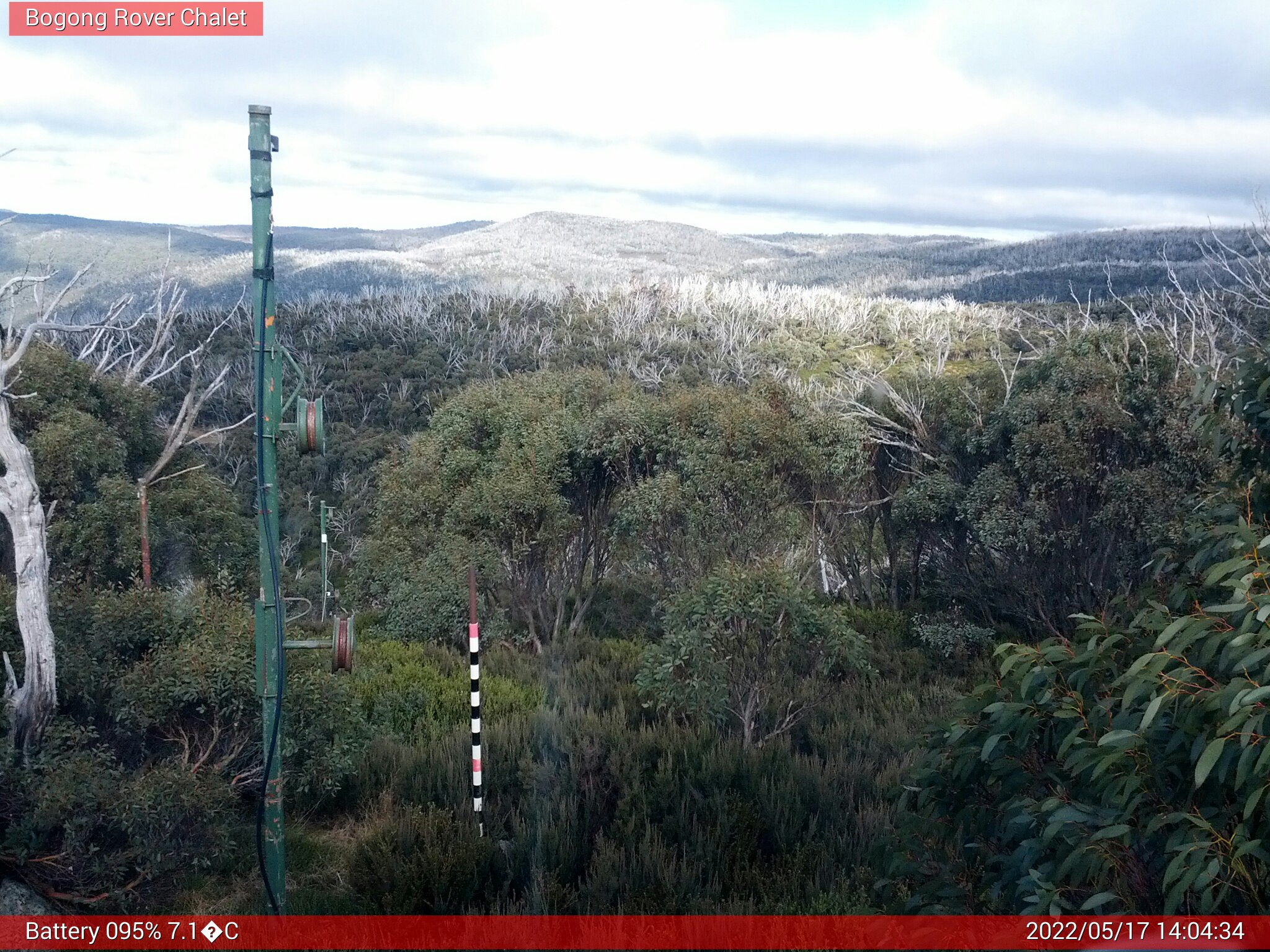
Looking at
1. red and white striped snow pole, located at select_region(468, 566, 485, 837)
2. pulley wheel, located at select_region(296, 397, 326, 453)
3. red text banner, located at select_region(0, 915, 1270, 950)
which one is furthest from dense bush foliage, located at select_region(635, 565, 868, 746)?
pulley wheel, located at select_region(296, 397, 326, 453)

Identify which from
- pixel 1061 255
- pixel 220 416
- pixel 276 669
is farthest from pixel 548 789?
pixel 1061 255

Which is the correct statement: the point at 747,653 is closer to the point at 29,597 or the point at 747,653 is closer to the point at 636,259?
the point at 29,597

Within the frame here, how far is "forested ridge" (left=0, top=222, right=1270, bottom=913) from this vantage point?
2.45 meters

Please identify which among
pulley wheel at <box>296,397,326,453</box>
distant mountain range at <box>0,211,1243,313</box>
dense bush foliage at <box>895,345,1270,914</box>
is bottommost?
dense bush foliage at <box>895,345,1270,914</box>

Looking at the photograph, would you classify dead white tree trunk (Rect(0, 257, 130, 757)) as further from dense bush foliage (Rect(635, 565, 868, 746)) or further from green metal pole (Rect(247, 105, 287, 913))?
dense bush foliage (Rect(635, 565, 868, 746))

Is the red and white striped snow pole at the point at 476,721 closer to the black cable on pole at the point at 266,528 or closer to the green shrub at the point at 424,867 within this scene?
the green shrub at the point at 424,867

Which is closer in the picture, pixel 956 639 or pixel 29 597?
pixel 29 597

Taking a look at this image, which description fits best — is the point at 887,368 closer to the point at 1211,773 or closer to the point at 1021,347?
the point at 1021,347

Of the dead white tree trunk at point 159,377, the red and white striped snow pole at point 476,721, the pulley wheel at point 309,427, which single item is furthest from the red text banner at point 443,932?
the dead white tree trunk at point 159,377

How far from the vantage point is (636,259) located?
91.9ft

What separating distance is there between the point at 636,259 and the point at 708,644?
72.3 ft

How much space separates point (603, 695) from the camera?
328 inches

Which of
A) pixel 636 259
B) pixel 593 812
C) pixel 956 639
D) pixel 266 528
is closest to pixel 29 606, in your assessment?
pixel 266 528

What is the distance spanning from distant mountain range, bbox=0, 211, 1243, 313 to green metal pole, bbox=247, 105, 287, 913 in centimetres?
936
